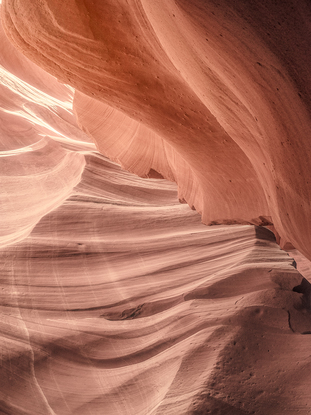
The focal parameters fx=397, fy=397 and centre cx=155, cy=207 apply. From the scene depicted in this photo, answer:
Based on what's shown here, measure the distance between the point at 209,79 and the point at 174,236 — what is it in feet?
2.39

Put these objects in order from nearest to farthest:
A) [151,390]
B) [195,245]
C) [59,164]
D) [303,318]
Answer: [151,390], [303,318], [195,245], [59,164]

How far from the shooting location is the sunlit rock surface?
717 millimetres

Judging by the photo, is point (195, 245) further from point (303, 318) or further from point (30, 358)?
point (30, 358)

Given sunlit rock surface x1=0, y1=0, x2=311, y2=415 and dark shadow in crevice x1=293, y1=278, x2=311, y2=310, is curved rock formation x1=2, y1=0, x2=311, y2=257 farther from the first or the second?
dark shadow in crevice x1=293, y1=278, x2=311, y2=310

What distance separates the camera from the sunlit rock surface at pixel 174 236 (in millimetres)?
717

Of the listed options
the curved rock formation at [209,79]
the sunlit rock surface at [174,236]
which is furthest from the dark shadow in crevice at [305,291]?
the curved rock formation at [209,79]

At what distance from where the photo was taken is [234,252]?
1363 mm

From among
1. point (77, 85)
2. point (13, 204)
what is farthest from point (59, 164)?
point (77, 85)

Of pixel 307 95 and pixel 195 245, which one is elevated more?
pixel 307 95

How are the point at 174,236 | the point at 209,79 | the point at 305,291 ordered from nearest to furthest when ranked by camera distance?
the point at 209,79 → the point at 305,291 → the point at 174,236

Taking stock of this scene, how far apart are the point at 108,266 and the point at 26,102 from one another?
196 centimetres

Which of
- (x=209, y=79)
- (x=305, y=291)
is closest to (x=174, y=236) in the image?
(x=305, y=291)

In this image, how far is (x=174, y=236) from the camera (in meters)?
1.47

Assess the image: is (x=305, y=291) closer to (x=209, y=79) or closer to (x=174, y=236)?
(x=174, y=236)
